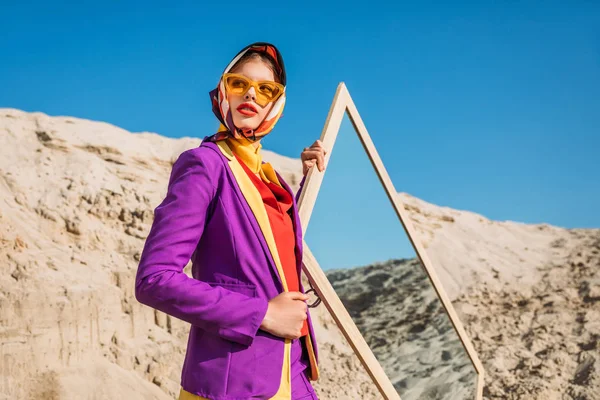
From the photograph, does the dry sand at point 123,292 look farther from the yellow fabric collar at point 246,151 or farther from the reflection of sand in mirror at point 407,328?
the yellow fabric collar at point 246,151

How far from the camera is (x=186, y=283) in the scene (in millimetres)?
1457

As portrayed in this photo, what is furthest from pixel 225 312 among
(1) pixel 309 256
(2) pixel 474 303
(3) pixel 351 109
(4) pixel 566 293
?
(4) pixel 566 293

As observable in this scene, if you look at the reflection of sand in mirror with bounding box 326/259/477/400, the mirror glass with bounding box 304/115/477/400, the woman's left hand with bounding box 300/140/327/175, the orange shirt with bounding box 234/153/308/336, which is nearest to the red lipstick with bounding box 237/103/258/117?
the orange shirt with bounding box 234/153/308/336

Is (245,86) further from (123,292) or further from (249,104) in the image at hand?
(123,292)

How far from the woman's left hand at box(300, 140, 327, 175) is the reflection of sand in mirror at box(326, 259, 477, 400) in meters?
0.62

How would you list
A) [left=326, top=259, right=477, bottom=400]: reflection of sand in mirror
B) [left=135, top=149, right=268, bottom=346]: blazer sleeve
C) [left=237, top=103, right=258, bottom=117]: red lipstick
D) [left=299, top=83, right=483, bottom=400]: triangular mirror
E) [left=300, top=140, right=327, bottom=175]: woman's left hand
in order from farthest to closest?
[left=326, top=259, right=477, bottom=400]: reflection of sand in mirror → [left=299, top=83, right=483, bottom=400]: triangular mirror → [left=300, top=140, right=327, bottom=175]: woman's left hand → [left=237, top=103, right=258, bottom=117]: red lipstick → [left=135, top=149, right=268, bottom=346]: blazer sleeve

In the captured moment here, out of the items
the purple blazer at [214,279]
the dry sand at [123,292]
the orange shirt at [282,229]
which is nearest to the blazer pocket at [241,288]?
the purple blazer at [214,279]

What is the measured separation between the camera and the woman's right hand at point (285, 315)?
1.53 meters

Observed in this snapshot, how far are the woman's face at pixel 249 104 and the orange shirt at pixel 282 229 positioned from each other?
101 mm

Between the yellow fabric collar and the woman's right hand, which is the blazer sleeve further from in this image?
the yellow fabric collar

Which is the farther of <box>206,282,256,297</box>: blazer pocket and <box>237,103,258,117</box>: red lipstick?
<box>237,103,258,117</box>: red lipstick

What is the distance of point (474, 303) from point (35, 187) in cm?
463

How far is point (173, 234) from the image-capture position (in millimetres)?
1491

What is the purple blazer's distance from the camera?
1468 millimetres
